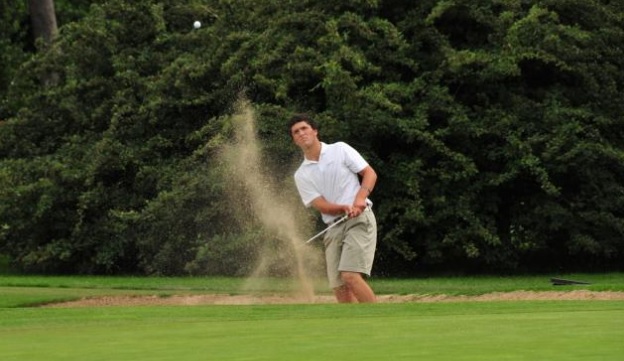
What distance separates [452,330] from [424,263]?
43.7 feet

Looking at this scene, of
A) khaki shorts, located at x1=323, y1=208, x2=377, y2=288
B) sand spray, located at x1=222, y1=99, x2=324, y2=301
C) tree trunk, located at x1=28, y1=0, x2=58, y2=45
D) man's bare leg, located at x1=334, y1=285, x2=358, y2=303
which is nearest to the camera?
khaki shorts, located at x1=323, y1=208, x2=377, y2=288

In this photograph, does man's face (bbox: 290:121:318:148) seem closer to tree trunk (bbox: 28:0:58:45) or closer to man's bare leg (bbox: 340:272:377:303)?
man's bare leg (bbox: 340:272:377:303)

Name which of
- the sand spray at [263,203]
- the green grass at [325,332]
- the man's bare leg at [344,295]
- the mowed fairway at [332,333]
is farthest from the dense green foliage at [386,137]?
the mowed fairway at [332,333]

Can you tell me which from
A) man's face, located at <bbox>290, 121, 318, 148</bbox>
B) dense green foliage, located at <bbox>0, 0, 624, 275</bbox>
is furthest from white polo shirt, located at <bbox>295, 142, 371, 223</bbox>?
dense green foliage, located at <bbox>0, 0, 624, 275</bbox>

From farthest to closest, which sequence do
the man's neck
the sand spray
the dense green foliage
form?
Result: the dense green foliage < the sand spray < the man's neck

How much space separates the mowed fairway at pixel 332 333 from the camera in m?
7.50

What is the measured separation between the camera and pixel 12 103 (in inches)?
1101

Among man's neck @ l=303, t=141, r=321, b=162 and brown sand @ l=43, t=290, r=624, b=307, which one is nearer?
man's neck @ l=303, t=141, r=321, b=162

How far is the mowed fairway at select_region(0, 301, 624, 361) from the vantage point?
24.6 feet

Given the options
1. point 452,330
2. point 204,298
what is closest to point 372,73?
point 204,298

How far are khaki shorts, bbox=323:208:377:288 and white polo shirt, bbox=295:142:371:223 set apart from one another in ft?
0.99

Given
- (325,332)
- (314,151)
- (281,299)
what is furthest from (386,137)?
(325,332)

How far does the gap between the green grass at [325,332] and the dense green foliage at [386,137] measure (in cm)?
832

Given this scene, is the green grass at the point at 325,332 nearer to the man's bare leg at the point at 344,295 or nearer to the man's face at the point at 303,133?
the man's bare leg at the point at 344,295
